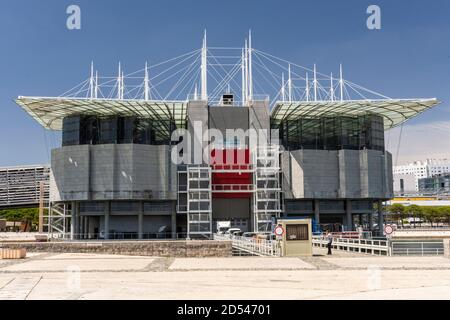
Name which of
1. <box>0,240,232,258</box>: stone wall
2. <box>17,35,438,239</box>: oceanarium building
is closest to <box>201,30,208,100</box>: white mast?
<box>17,35,438,239</box>: oceanarium building

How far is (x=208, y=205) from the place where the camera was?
3177 inches

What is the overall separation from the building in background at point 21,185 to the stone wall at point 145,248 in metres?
87.8

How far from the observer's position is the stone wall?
49.7 meters

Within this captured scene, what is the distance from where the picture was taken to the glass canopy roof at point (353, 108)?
3054 inches

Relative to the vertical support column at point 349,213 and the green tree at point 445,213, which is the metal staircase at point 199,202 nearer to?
the vertical support column at point 349,213

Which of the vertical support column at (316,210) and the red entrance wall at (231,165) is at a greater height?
the red entrance wall at (231,165)

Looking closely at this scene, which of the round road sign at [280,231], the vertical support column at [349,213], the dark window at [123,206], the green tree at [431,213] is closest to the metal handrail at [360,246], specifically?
the round road sign at [280,231]

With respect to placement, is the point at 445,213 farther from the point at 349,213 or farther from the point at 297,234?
the point at 297,234

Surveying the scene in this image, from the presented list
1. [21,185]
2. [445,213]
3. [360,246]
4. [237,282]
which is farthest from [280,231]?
[445,213]

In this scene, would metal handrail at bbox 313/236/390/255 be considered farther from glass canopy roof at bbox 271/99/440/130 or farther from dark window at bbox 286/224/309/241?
glass canopy roof at bbox 271/99/440/130

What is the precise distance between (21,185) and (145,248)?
94.9 metres

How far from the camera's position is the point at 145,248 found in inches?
2004

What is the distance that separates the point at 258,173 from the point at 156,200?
17220 mm

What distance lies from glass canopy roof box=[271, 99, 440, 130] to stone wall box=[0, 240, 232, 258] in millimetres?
34282
